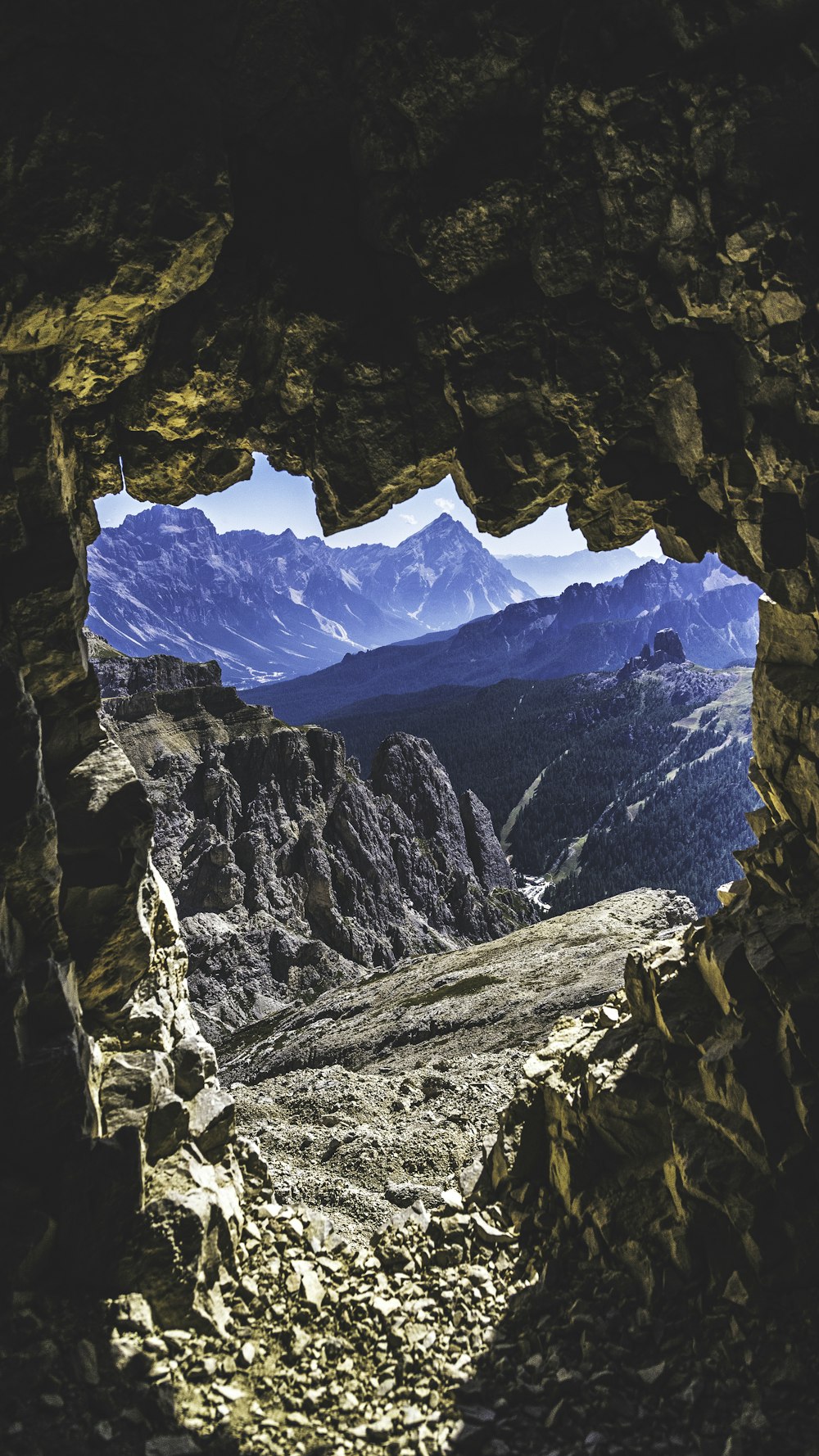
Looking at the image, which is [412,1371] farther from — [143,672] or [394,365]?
[143,672]

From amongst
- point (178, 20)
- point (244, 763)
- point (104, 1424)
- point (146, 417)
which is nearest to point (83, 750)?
point (146, 417)

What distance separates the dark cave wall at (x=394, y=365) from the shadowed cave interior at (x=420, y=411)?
0.07m

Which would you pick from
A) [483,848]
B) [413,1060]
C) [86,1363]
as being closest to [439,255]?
[86,1363]

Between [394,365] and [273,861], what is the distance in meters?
105

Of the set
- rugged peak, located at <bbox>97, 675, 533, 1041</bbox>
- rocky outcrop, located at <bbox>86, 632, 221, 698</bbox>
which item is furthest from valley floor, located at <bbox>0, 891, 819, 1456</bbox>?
rocky outcrop, located at <bbox>86, 632, 221, 698</bbox>

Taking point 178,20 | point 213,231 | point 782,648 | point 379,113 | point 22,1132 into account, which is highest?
point 178,20

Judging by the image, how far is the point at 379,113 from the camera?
1641cm

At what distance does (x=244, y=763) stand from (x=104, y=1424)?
11703cm

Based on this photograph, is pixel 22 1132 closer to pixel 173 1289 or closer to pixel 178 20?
pixel 173 1289

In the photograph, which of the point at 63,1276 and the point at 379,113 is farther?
the point at 379,113

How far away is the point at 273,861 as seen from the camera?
383 feet

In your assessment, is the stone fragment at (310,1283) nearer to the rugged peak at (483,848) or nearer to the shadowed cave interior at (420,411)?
the shadowed cave interior at (420,411)

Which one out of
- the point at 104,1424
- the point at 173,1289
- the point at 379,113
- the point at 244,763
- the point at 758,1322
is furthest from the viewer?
the point at 244,763

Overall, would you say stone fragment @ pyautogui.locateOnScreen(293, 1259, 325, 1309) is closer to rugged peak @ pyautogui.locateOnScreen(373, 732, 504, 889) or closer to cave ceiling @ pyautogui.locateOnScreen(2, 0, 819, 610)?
cave ceiling @ pyautogui.locateOnScreen(2, 0, 819, 610)
